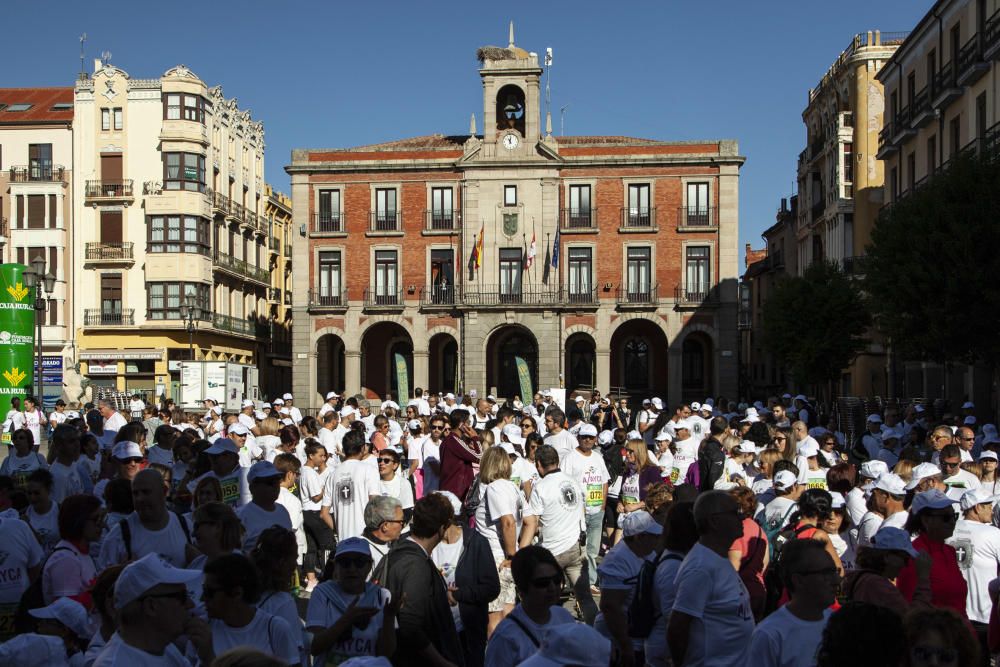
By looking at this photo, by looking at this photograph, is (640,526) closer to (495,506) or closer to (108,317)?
(495,506)

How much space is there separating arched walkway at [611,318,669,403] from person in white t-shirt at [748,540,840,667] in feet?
146

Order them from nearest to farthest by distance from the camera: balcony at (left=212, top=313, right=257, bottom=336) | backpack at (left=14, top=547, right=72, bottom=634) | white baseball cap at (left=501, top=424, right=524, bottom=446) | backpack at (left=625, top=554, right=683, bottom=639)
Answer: backpack at (left=625, top=554, right=683, bottom=639) → backpack at (left=14, top=547, right=72, bottom=634) → white baseball cap at (left=501, top=424, right=524, bottom=446) → balcony at (left=212, top=313, right=257, bottom=336)

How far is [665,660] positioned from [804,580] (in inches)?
59.5

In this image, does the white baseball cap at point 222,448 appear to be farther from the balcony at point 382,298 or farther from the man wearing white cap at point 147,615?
the balcony at point 382,298

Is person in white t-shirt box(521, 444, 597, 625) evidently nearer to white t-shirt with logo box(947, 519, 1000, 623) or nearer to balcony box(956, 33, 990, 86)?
white t-shirt with logo box(947, 519, 1000, 623)

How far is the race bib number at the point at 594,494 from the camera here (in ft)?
37.9

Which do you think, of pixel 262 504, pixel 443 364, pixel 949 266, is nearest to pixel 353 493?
pixel 262 504

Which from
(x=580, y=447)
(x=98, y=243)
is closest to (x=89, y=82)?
(x=98, y=243)

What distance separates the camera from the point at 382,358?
2009 inches

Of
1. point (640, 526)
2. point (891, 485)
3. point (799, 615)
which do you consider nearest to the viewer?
point (799, 615)

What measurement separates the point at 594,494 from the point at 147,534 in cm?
589

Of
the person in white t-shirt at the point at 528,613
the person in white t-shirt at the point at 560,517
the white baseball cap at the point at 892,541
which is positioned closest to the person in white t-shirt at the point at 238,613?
the person in white t-shirt at the point at 528,613

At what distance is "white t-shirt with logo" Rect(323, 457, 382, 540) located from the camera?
9984 mm

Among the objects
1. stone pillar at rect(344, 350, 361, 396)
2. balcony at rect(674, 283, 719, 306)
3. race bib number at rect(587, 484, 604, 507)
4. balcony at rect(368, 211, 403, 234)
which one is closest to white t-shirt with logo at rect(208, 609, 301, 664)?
race bib number at rect(587, 484, 604, 507)
